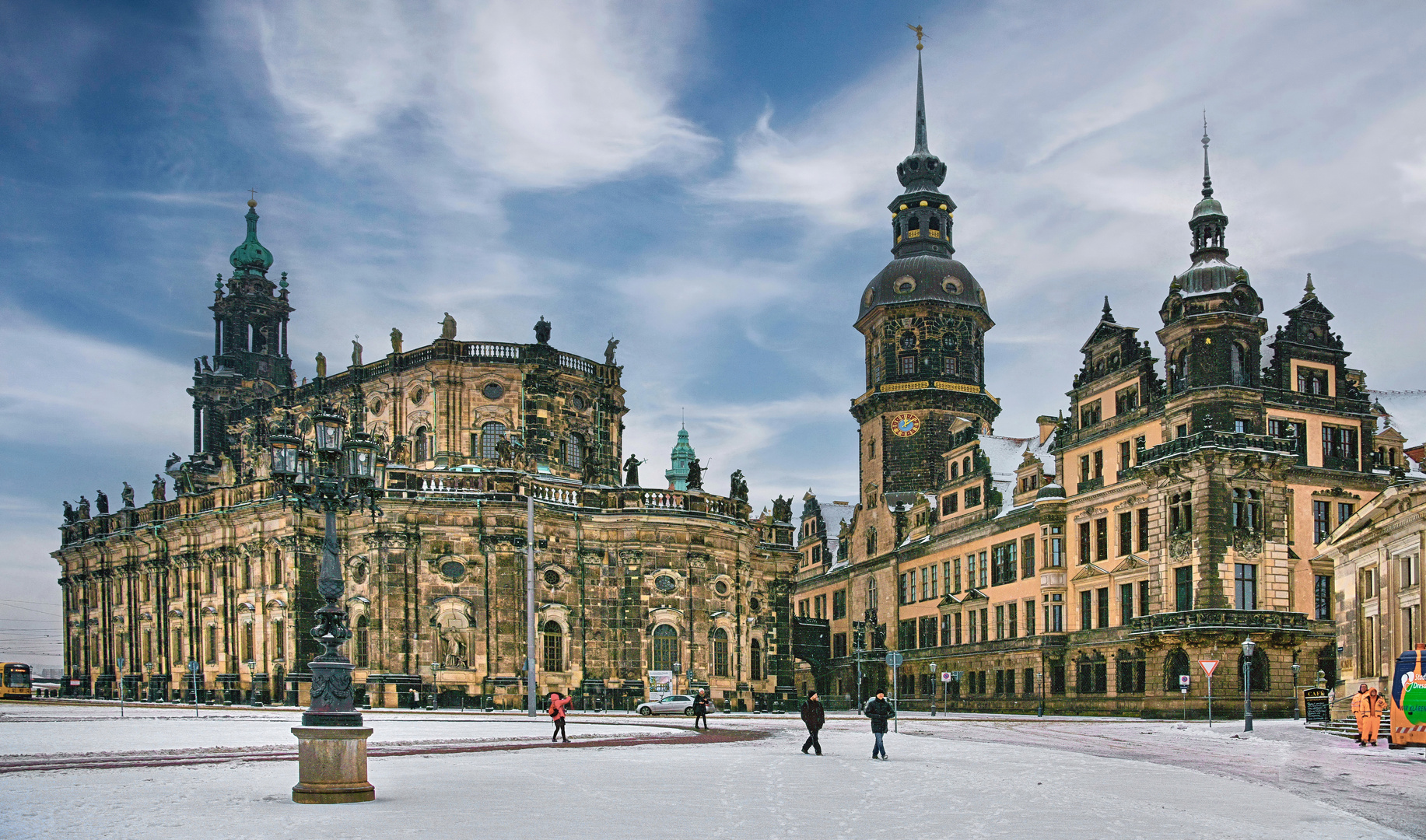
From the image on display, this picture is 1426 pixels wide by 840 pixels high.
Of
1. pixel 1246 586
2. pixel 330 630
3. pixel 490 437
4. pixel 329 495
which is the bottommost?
pixel 1246 586

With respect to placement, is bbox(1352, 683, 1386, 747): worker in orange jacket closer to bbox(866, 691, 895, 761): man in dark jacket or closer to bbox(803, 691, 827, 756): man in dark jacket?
bbox(866, 691, 895, 761): man in dark jacket

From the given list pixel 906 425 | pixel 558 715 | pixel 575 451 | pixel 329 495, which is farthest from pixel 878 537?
pixel 329 495

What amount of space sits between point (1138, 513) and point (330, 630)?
1891 inches

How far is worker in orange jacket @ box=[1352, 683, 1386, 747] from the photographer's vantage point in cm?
3198

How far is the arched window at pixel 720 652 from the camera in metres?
68.3

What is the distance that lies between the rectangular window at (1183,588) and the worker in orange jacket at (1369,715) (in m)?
24.8

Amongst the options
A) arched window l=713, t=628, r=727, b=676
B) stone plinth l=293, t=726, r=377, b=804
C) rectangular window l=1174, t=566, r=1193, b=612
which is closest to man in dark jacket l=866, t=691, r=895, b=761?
stone plinth l=293, t=726, r=377, b=804

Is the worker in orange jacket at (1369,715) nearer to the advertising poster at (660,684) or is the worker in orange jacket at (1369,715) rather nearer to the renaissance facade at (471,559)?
the advertising poster at (660,684)

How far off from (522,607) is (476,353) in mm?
14329

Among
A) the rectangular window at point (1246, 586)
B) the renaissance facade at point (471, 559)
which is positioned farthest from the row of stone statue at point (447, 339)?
the rectangular window at point (1246, 586)

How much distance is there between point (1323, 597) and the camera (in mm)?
58562

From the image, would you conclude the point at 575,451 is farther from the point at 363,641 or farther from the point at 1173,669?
the point at 1173,669

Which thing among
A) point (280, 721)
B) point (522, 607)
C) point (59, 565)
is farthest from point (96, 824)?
point (59, 565)

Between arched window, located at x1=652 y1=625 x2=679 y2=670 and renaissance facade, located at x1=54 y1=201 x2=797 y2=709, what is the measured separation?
74 millimetres
